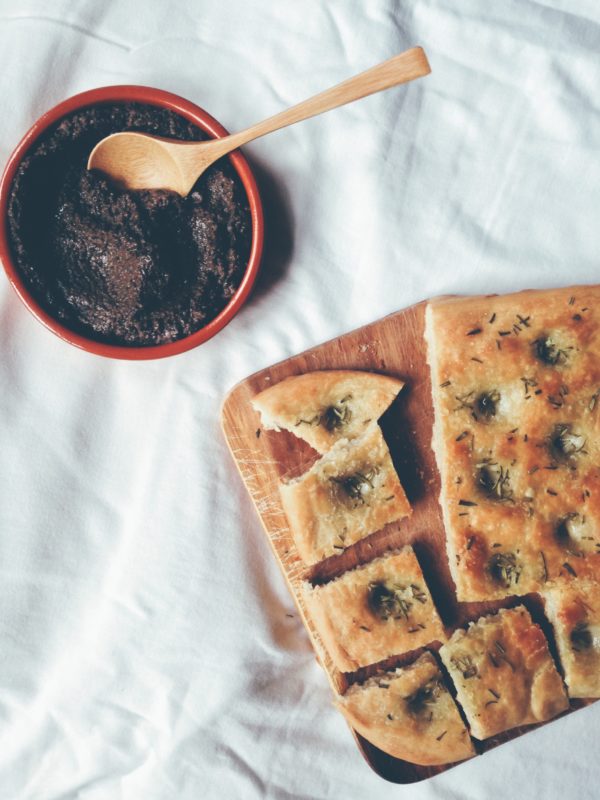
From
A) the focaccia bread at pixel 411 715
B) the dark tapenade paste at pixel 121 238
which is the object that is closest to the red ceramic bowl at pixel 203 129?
the dark tapenade paste at pixel 121 238

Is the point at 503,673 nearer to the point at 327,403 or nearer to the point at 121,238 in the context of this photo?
the point at 327,403

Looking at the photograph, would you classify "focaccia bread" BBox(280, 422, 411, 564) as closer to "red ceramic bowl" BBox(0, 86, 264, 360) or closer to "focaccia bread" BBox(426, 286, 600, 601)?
"focaccia bread" BBox(426, 286, 600, 601)

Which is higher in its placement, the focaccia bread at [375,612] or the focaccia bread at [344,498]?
the focaccia bread at [344,498]

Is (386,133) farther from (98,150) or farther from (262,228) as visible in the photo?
(98,150)

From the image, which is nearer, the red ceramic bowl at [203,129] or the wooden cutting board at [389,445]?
the red ceramic bowl at [203,129]

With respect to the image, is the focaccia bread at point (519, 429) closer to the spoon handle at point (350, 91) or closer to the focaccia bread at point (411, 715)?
the focaccia bread at point (411, 715)

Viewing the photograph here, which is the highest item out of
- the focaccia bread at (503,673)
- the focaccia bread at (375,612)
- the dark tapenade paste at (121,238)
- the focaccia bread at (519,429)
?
the dark tapenade paste at (121,238)

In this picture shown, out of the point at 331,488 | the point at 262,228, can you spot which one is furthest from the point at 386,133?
the point at 331,488
